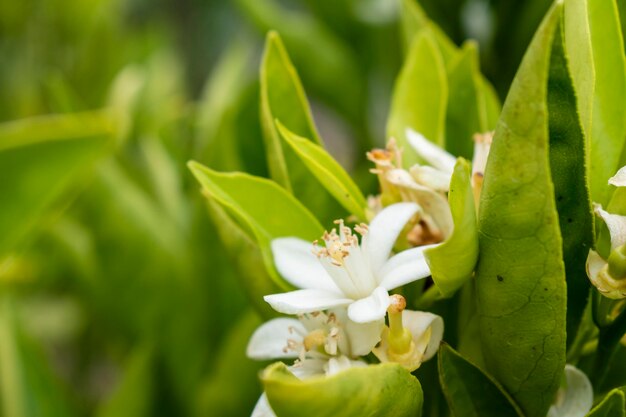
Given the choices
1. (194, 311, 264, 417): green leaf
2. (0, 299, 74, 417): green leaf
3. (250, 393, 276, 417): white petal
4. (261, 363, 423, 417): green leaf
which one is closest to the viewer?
(261, 363, 423, 417): green leaf

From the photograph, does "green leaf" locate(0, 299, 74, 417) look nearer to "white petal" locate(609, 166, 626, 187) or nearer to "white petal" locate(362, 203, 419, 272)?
"white petal" locate(362, 203, 419, 272)

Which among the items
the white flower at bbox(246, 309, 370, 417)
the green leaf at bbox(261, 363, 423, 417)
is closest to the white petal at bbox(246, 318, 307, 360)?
the white flower at bbox(246, 309, 370, 417)

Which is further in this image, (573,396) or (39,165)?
(39,165)

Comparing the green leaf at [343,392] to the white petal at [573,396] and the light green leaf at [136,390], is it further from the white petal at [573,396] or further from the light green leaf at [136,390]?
the light green leaf at [136,390]

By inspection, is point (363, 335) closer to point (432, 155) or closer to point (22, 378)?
point (432, 155)

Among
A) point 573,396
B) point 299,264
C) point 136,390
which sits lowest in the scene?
point 136,390

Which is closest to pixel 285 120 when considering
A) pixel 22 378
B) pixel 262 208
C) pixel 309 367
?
pixel 262 208
